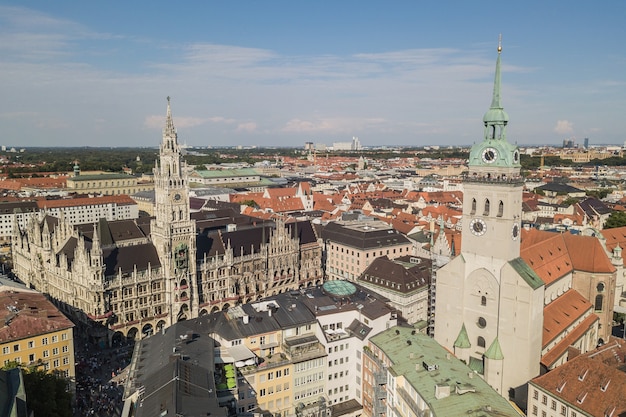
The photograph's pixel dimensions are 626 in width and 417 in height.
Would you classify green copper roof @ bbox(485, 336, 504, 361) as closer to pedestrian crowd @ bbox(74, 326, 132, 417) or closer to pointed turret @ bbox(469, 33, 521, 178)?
pointed turret @ bbox(469, 33, 521, 178)

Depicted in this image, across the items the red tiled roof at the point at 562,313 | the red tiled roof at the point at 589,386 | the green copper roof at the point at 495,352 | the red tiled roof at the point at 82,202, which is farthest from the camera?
the red tiled roof at the point at 82,202

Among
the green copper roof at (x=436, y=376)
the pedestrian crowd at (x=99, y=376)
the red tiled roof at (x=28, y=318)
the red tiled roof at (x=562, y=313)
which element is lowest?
the pedestrian crowd at (x=99, y=376)

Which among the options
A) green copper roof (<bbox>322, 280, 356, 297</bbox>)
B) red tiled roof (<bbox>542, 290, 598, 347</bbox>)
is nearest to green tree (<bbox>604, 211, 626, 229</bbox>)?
red tiled roof (<bbox>542, 290, 598, 347</bbox>)

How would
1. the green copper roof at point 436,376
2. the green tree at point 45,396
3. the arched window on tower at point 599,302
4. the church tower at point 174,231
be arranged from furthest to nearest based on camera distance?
the church tower at point 174,231 → the arched window on tower at point 599,302 → the green tree at point 45,396 → the green copper roof at point 436,376

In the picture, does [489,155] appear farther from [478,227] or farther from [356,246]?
[356,246]

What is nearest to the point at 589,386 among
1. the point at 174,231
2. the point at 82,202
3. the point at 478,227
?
the point at 478,227

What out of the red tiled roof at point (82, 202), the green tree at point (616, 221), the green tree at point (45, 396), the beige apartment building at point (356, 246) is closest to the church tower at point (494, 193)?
the beige apartment building at point (356, 246)

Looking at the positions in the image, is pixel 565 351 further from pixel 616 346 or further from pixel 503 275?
pixel 503 275

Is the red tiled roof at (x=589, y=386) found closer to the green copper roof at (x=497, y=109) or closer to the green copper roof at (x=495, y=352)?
the green copper roof at (x=495, y=352)
